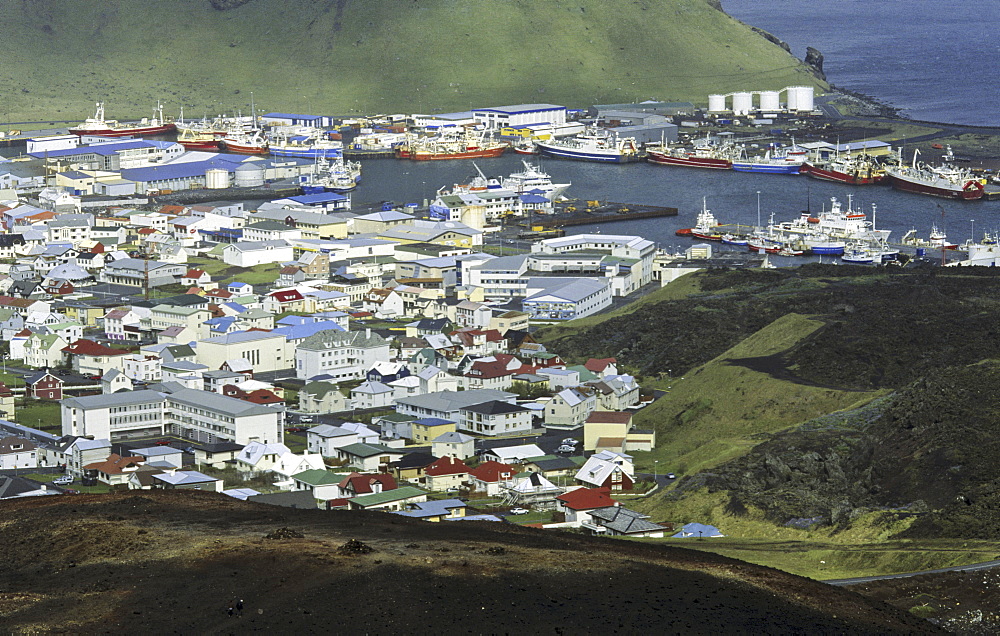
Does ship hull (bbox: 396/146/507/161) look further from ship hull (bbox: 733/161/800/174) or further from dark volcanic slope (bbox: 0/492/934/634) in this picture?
dark volcanic slope (bbox: 0/492/934/634)

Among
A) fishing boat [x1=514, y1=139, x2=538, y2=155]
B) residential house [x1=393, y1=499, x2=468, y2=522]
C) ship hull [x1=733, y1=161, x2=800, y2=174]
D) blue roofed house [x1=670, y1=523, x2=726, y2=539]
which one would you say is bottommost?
blue roofed house [x1=670, y1=523, x2=726, y2=539]

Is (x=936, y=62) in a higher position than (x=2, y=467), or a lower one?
higher

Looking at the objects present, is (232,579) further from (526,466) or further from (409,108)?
(409,108)

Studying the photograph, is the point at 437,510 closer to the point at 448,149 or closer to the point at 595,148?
the point at 595,148

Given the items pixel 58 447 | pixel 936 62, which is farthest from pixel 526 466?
pixel 936 62

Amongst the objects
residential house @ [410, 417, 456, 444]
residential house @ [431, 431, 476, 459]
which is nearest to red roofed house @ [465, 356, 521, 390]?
residential house @ [410, 417, 456, 444]

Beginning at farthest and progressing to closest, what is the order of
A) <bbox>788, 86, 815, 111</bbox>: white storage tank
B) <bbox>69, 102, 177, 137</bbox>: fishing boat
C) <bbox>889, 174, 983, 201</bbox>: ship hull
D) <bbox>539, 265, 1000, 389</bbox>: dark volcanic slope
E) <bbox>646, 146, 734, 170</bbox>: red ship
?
<bbox>788, 86, 815, 111</bbox>: white storage tank < <bbox>69, 102, 177, 137</bbox>: fishing boat < <bbox>646, 146, 734, 170</bbox>: red ship < <bbox>889, 174, 983, 201</bbox>: ship hull < <bbox>539, 265, 1000, 389</bbox>: dark volcanic slope
